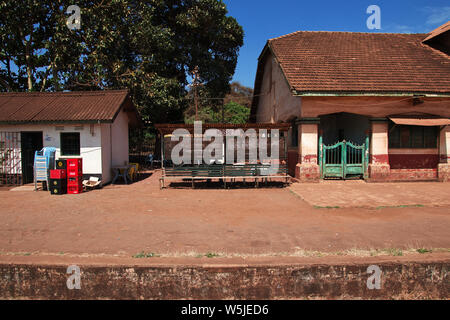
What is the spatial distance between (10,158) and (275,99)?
14.2 metres

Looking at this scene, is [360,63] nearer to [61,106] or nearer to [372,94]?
[372,94]

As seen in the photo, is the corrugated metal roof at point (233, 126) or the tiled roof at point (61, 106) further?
the tiled roof at point (61, 106)

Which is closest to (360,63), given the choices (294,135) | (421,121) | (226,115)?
(421,121)

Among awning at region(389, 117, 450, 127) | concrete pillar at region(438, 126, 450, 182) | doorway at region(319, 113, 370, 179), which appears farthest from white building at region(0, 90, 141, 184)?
concrete pillar at region(438, 126, 450, 182)

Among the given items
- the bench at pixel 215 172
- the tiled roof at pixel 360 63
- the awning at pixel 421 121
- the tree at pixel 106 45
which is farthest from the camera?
the tree at pixel 106 45

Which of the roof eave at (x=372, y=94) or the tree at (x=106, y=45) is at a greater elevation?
the tree at (x=106, y=45)

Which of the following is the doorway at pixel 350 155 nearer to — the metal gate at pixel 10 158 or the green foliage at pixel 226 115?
the metal gate at pixel 10 158

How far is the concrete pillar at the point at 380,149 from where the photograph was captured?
12.6m

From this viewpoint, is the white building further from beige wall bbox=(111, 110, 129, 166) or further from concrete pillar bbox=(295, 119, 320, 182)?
concrete pillar bbox=(295, 119, 320, 182)

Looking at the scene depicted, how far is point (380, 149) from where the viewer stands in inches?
499

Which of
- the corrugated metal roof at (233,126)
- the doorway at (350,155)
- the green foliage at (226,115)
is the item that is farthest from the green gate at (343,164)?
the green foliage at (226,115)

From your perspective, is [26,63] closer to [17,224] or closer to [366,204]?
[17,224]

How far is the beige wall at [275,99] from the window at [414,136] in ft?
15.7

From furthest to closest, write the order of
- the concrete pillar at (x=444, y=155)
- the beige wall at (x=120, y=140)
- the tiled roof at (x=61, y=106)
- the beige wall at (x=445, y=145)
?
1. the beige wall at (x=120, y=140)
2. the beige wall at (x=445, y=145)
3. the concrete pillar at (x=444, y=155)
4. the tiled roof at (x=61, y=106)
